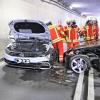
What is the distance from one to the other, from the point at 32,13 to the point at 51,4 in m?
6.49

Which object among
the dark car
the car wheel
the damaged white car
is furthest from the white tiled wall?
the car wheel

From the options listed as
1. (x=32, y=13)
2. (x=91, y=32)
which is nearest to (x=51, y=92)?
(x=91, y=32)

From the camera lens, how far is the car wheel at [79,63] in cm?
998

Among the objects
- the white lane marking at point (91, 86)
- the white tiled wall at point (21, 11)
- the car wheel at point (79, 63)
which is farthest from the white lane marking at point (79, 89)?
the white tiled wall at point (21, 11)

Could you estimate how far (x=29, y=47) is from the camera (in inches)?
423

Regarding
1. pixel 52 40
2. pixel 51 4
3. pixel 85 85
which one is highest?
pixel 51 4

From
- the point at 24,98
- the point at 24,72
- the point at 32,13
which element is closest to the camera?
the point at 24,98

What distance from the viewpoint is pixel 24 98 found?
660 cm

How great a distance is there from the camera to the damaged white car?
33.2ft

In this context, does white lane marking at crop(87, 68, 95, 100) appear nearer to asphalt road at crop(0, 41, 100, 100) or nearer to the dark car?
asphalt road at crop(0, 41, 100, 100)

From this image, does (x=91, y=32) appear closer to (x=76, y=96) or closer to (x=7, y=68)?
(x=7, y=68)

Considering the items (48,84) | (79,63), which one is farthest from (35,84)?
(79,63)

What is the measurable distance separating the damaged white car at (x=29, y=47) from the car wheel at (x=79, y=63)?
69 cm

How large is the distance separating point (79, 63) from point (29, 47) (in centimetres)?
174
